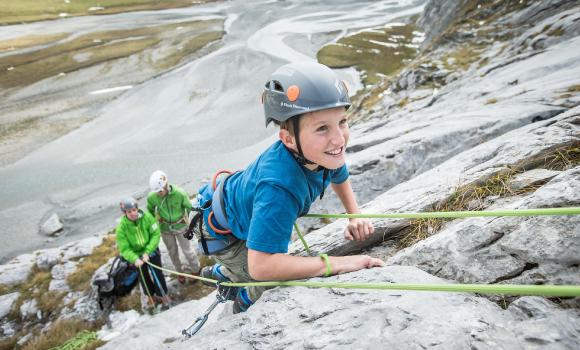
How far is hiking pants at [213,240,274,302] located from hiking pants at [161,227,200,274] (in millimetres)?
6263

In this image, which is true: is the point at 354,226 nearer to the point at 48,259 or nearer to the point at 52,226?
the point at 48,259

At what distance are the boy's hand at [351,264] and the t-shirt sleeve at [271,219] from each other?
694 millimetres

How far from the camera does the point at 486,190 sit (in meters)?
4.03

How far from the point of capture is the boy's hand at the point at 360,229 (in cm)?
412

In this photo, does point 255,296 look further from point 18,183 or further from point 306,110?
point 18,183

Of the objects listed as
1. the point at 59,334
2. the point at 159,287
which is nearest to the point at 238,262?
the point at 159,287

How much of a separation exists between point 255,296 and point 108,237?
48.0ft

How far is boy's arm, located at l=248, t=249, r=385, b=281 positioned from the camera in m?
3.15

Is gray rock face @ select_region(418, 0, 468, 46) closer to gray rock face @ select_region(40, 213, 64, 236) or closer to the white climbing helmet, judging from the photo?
the white climbing helmet

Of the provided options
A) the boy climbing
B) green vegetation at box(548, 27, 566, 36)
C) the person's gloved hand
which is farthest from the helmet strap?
green vegetation at box(548, 27, 566, 36)

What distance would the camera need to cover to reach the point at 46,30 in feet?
246

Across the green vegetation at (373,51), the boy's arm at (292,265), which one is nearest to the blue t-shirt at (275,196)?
the boy's arm at (292,265)

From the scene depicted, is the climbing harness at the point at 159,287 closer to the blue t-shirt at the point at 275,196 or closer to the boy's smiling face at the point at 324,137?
the blue t-shirt at the point at 275,196

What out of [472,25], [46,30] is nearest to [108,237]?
[472,25]
